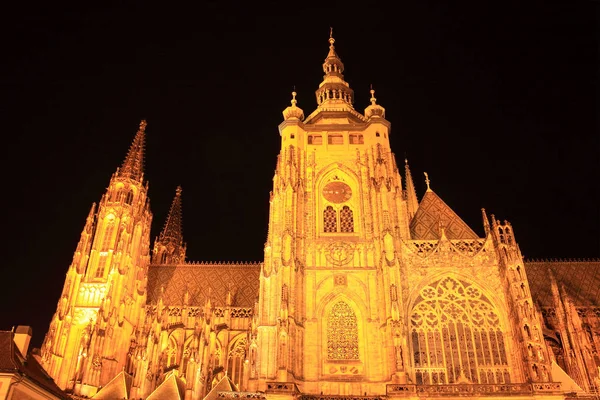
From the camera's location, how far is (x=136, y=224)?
159 ft

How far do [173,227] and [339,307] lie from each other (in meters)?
37.5

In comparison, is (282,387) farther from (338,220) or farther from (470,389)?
(338,220)

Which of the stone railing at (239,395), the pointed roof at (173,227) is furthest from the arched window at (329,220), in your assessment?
the pointed roof at (173,227)

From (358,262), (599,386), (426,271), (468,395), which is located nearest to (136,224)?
(358,262)

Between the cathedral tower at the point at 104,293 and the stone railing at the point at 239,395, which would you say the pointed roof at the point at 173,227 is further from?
the stone railing at the point at 239,395

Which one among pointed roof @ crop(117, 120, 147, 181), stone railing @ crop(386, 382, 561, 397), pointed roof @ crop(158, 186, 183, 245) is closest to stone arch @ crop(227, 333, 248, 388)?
stone railing @ crop(386, 382, 561, 397)

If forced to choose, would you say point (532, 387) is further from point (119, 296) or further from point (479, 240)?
point (119, 296)

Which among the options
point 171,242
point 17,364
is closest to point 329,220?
point 17,364

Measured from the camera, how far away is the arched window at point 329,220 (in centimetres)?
3731

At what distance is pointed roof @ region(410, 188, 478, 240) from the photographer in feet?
124

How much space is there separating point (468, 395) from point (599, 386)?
10461 millimetres

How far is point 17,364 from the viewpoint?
74.6ft

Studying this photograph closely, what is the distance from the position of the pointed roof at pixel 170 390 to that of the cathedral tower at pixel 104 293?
5369mm

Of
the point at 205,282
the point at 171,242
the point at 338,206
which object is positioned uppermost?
the point at 171,242
